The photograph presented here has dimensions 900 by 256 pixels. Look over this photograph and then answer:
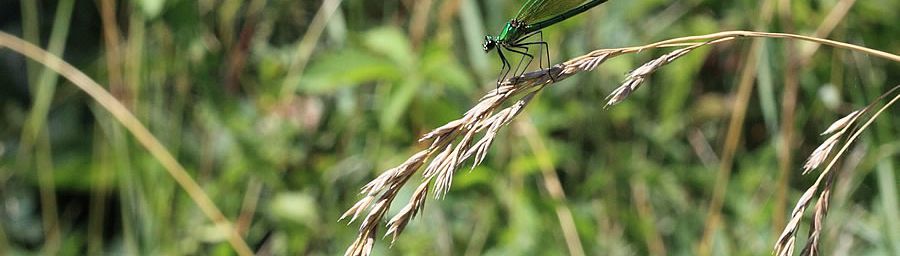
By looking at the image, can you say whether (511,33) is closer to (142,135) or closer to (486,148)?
(486,148)

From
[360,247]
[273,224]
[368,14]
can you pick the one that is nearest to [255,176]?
[273,224]

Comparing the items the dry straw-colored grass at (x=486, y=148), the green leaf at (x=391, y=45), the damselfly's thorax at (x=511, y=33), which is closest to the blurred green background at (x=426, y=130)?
the green leaf at (x=391, y=45)

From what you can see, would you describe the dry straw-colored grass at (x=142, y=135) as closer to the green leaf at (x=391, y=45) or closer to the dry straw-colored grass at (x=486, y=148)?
the green leaf at (x=391, y=45)

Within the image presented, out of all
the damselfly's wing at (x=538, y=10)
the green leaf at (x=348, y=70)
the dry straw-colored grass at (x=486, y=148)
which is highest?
the green leaf at (x=348, y=70)

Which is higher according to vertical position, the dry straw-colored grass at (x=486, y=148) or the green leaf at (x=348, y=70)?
the green leaf at (x=348, y=70)

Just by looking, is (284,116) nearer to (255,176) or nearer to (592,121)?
(255,176)

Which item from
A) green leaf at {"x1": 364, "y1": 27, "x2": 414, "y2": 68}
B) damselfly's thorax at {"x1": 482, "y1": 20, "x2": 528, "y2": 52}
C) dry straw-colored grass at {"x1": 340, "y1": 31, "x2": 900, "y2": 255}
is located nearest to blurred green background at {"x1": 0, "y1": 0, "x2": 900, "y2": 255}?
green leaf at {"x1": 364, "y1": 27, "x2": 414, "y2": 68}
